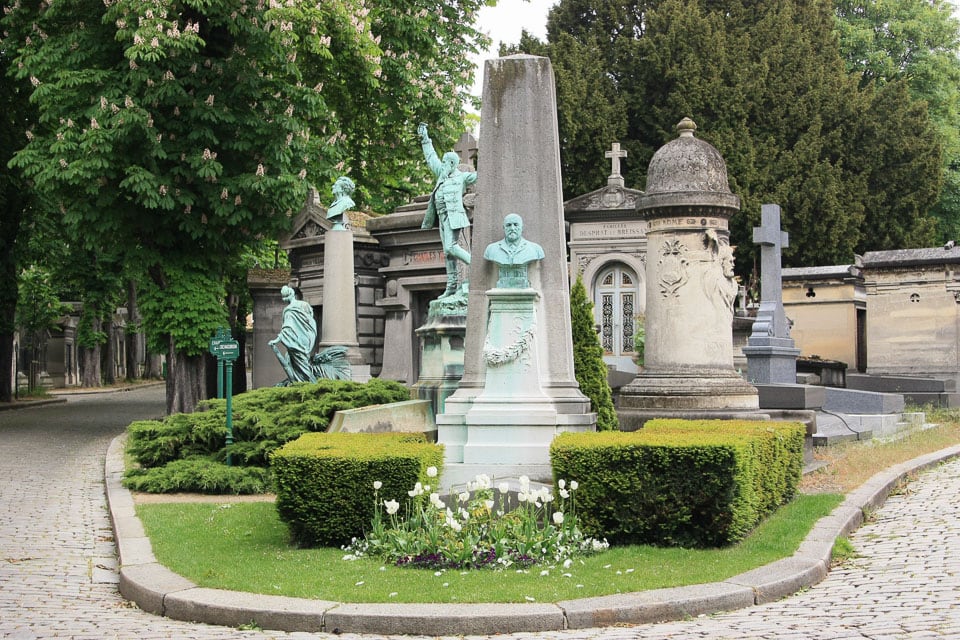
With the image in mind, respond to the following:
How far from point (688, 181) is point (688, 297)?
1.50 metres

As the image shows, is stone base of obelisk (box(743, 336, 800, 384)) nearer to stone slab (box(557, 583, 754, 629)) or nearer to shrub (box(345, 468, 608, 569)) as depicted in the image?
shrub (box(345, 468, 608, 569))

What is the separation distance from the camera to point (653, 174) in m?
14.0

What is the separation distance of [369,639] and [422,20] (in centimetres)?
1853

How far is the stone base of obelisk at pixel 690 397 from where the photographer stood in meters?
12.9

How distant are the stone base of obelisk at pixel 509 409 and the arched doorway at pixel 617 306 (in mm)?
17192

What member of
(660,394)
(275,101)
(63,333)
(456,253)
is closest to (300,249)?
(275,101)

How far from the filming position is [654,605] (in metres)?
6.22

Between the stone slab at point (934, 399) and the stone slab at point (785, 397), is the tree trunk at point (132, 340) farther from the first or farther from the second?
the stone slab at point (785, 397)

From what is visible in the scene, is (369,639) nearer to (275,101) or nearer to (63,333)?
(275,101)

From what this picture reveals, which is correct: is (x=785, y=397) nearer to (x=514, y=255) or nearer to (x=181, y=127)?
(x=514, y=255)

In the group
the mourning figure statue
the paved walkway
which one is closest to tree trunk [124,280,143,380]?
the mourning figure statue

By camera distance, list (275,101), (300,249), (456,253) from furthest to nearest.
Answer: (300,249)
(275,101)
(456,253)

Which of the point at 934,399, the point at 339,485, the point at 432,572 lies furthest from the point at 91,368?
the point at 432,572

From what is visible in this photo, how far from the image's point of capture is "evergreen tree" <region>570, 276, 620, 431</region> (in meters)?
13.0
